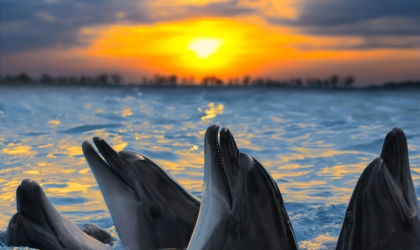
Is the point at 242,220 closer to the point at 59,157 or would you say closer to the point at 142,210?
the point at 142,210

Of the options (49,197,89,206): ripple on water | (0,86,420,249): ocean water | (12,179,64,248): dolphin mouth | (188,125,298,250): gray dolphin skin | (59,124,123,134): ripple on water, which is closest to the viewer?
(188,125,298,250): gray dolphin skin

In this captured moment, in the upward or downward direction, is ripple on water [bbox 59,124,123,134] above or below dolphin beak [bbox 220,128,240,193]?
below

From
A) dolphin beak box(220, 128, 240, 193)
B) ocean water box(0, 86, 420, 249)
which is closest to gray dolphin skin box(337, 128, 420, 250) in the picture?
dolphin beak box(220, 128, 240, 193)

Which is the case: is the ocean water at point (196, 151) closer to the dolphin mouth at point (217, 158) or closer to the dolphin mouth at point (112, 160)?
the dolphin mouth at point (112, 160)

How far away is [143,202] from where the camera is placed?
4773 mm

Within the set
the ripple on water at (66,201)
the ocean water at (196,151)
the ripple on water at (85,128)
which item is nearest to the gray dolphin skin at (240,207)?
the ocean water at (196,151)

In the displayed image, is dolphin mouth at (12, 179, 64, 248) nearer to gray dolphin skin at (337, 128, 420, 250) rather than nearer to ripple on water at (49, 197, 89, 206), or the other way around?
gray dolphin skin at (337, 128, 420, 250)

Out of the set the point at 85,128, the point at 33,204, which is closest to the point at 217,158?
the point at 33,204

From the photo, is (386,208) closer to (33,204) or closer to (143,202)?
(143,202)

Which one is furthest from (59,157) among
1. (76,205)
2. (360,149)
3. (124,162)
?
(124,162)

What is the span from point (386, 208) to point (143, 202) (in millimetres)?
1862

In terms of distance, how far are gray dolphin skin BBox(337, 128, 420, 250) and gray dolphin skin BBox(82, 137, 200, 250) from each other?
1330mm

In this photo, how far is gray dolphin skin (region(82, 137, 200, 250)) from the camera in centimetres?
474

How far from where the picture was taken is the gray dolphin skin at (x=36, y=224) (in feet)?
15.3
